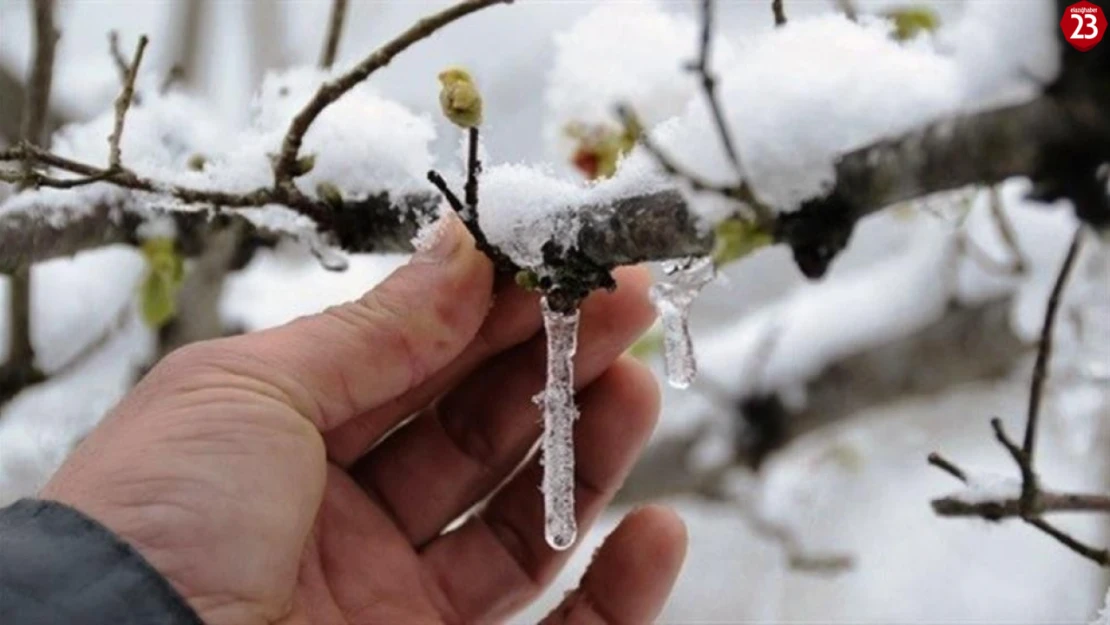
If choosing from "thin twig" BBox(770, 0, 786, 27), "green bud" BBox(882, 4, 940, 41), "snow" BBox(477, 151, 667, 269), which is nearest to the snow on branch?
"snow" BBox(477, 151, 667, 269)

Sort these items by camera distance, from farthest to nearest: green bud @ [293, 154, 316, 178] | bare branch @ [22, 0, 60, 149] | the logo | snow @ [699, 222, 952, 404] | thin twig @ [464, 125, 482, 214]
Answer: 1. snow @ [699, 222, 952, 404]
2. bare branch @ [22, 0, 60, 149]
3. green bud @ [293, 154, 316, 178]
4. thin twig @ [464, 125, 482, 214]
5. the logo

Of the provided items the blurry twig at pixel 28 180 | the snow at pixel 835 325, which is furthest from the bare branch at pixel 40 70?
the snow at pixel 835 325

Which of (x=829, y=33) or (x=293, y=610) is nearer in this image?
(x=829, y=33)

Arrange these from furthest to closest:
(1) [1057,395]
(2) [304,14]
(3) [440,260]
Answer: (2) [304,14], (1) [1057,395], (3) [440,260]

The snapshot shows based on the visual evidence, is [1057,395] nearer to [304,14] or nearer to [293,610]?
[293,610]

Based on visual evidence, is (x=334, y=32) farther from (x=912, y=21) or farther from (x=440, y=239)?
(x=912, y=21)

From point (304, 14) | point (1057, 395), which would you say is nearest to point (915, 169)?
point (1057, 395)

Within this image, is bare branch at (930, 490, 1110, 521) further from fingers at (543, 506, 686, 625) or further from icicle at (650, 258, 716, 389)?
fingers at (543, 506, 686, 625)

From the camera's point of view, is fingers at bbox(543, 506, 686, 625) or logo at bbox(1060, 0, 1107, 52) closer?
logo at bbox(1060, 0, 1107, 52)
